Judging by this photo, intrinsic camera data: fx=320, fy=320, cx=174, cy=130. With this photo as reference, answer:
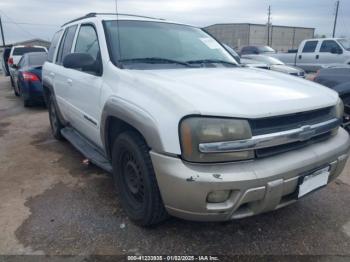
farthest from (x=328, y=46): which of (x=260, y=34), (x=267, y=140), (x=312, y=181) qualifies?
(x=260, y=34)

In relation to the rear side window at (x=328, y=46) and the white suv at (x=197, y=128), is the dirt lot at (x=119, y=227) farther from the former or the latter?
the rear side window at (x=328, y=46)

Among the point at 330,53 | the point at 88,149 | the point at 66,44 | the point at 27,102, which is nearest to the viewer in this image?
the point at 88,149

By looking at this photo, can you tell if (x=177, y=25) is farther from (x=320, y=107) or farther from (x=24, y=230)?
(x=24, y=230)

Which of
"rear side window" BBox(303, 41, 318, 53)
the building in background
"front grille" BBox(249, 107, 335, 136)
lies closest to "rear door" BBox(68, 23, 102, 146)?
"front grille" BBox(249, 107, 335, 136)

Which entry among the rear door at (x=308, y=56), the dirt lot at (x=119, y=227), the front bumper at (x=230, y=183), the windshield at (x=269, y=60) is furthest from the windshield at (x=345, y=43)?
the front bumper at (x=230, y=183)

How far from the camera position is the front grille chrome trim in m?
1.99

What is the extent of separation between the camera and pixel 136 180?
267 cm

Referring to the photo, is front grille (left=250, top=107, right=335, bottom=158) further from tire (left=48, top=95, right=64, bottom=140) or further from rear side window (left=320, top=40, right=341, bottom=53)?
rear side window (left=320, top=40, right=341, bottom=53)

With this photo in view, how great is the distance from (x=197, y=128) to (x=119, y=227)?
4.30 ft

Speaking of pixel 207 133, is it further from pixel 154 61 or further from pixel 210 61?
pixel 210 61

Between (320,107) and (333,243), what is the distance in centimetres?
110

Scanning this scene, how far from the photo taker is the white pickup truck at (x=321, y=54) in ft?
38.6

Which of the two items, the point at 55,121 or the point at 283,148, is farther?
the point at 55,121

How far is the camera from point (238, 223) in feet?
9.23
